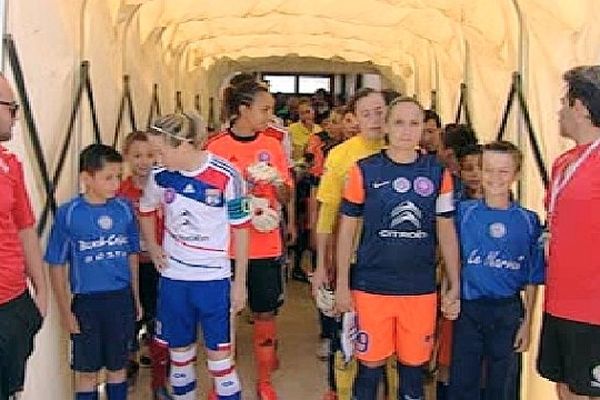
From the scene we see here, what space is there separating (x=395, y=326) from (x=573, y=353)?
1017 millimetres

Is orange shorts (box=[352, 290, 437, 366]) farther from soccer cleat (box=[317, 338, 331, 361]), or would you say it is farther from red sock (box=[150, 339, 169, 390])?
soccer cleat (box=[317, 338, 331, 361])

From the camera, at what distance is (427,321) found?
404 centimetres

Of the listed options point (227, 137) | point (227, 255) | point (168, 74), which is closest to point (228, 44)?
point (168, 74)

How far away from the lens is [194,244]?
419cm

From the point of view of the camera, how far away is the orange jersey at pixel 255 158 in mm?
4812

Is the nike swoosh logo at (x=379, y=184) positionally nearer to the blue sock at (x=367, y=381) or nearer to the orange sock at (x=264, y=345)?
the blue sock at (x=367, y=381)

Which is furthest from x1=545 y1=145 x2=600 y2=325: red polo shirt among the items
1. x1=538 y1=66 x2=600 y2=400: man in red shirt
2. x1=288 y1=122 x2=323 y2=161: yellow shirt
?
x1=288 y1=122 x2=323 y2=161: yellow shirt

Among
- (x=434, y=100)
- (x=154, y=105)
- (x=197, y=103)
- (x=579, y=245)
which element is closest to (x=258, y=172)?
(x=579, y=245)

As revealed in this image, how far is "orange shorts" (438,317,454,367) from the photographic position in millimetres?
4492

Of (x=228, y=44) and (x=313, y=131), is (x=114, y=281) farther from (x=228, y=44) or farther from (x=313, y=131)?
(x=228, y=44)

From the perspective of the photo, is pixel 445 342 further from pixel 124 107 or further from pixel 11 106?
pixel 124 107

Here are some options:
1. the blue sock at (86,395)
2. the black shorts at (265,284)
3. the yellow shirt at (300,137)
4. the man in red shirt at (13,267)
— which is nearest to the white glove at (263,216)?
the black shorts at (265,284)

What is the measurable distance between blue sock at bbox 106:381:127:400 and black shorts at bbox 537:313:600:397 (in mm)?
1864

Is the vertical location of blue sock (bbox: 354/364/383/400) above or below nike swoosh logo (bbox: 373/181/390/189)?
below
